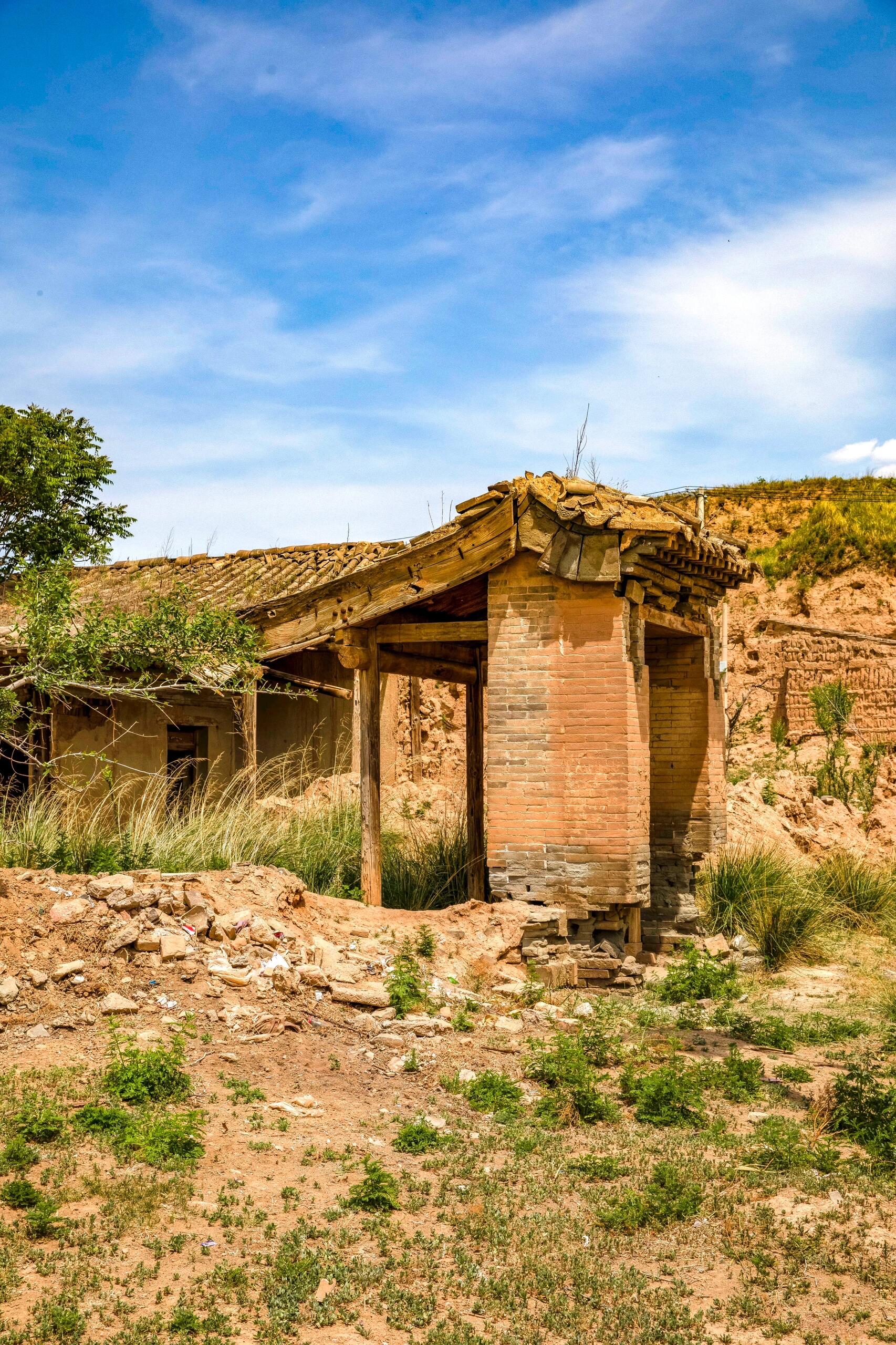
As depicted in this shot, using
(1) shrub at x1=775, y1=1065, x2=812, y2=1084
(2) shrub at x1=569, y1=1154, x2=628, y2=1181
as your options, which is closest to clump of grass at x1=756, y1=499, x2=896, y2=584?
(1) shrub at x1=775, y1=1065, x2=812, y2=1084

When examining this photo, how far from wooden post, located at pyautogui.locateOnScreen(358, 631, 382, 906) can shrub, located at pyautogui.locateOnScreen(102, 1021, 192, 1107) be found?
4650 millimetres

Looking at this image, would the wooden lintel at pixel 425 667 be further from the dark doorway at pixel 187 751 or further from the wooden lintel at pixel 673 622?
the dark doorway at pixel 187 751

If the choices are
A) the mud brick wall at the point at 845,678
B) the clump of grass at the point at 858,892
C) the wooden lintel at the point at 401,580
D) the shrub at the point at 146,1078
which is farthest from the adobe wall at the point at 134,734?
the mud brick wall at the point at 845,678

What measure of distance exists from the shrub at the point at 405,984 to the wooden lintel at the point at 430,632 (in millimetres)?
3109

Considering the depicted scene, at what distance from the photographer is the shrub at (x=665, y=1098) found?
673 cm

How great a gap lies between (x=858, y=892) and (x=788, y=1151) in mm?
8107

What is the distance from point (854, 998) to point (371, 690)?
17.3 feet

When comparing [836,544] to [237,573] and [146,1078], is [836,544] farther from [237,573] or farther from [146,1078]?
[146,1078]

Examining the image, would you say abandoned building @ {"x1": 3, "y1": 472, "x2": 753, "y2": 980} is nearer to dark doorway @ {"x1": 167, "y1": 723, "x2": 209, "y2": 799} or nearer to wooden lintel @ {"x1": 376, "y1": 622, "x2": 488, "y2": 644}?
wooden lintel @ {"x1": 376, "y1": 622, "x2": 488, "y2": 644}

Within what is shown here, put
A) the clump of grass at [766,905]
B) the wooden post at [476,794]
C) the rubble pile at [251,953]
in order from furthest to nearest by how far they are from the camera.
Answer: the wooden post at [476,794] → the clump of grass at [766,905] → the rubble pile at [251,953]

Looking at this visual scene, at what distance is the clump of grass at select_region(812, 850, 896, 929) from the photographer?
43.8 ft

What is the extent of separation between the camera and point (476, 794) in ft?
43.7

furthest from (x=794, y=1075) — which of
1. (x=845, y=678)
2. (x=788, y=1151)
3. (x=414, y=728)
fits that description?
(x=845, y=678)

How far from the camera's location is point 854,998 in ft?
33.6
